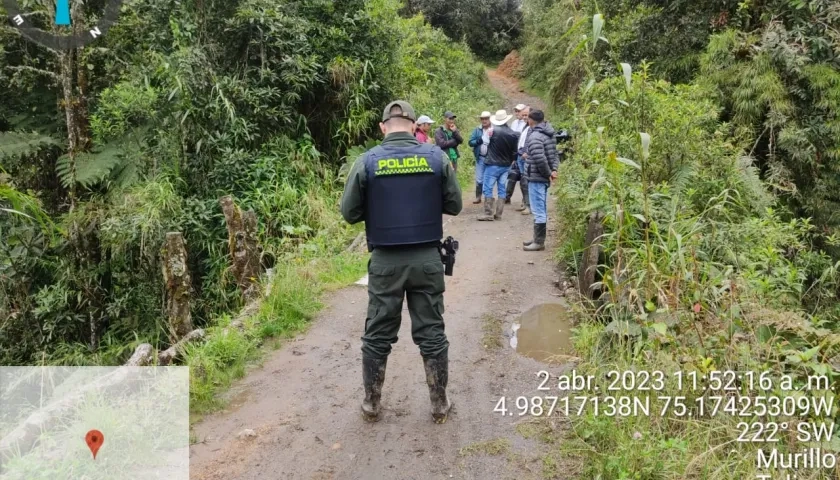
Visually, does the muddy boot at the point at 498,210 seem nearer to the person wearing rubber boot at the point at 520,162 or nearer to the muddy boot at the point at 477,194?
the person wearing rubber boot at the point at 520,162

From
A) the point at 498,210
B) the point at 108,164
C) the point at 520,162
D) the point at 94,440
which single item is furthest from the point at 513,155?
the point at 94,440

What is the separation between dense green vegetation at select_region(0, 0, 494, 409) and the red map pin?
7.20 feet

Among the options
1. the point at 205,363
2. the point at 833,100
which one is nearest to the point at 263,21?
the point at 205,363

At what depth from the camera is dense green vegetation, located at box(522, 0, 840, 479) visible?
3.56 metres

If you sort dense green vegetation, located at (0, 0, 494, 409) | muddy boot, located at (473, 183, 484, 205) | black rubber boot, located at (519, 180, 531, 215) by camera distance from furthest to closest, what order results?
muddy boot, located at (473, 183, 484, 205) → black rubber boot, located at (519, 180, 531, 215) → dense green vegetation, located at (0, 0, 494, 409)

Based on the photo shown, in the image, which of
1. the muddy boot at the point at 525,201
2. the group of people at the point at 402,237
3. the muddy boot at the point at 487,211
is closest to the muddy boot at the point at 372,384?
the group of people at the point at 402,237

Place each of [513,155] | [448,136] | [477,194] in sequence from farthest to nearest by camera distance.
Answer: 1. [477,194]
2. [448,136]
3. [513,155]

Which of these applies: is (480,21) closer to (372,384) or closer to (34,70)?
(34,70)

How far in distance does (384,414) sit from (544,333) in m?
2.08

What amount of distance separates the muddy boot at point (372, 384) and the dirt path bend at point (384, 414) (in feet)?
0.30

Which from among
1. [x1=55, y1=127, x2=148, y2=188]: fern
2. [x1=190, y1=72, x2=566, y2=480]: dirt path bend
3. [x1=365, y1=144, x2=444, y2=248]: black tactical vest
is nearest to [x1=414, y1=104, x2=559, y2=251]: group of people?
[x1=190, y1=72, x2=566, y2=480]: dirt path bend

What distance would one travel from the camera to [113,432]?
12.5 feet

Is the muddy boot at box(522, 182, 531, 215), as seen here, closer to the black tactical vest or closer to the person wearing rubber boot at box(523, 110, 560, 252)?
the person wearing rubber boot at box(523, 110, 560, 252)

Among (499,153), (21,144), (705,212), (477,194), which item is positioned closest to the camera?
(705,212)
